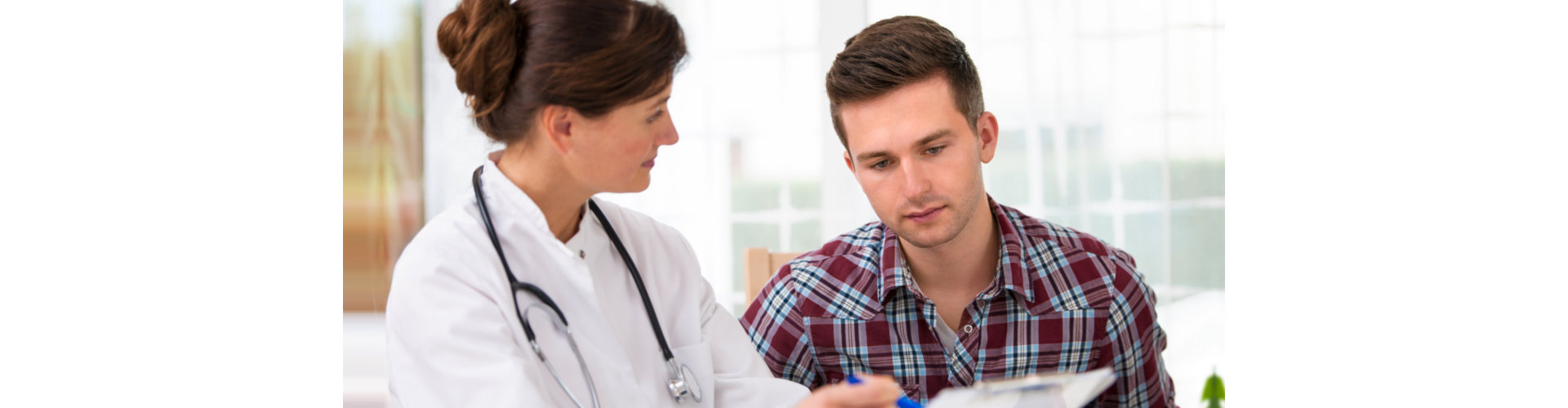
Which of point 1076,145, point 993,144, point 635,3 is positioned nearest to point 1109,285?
point 993,144

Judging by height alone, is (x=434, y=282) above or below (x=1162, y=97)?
below

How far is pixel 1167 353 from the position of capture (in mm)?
2979

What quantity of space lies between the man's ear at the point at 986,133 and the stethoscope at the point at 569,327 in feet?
1.86

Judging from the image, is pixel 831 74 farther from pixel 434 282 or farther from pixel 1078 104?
pixel 1078 104

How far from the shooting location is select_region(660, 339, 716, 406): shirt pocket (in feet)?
3.78

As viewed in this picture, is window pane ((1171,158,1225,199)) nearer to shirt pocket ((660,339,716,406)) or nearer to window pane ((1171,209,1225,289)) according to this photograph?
window pane ((1171,209,1225,289))

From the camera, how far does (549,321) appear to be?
1038 mm

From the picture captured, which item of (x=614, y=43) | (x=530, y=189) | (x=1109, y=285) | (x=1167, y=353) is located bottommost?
(x=1167, y=353)

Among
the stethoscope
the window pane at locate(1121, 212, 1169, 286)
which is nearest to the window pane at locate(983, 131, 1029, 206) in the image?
the window pane at locate(1121, 212, 1169, 286)

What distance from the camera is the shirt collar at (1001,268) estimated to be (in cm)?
147

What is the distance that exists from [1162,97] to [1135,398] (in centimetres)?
154

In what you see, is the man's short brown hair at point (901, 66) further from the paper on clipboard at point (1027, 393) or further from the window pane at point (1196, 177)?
the window pane at point (1196, 177)

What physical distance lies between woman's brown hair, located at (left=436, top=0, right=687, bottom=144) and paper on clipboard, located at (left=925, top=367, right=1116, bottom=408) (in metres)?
0.43

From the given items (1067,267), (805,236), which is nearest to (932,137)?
(1067,267)
